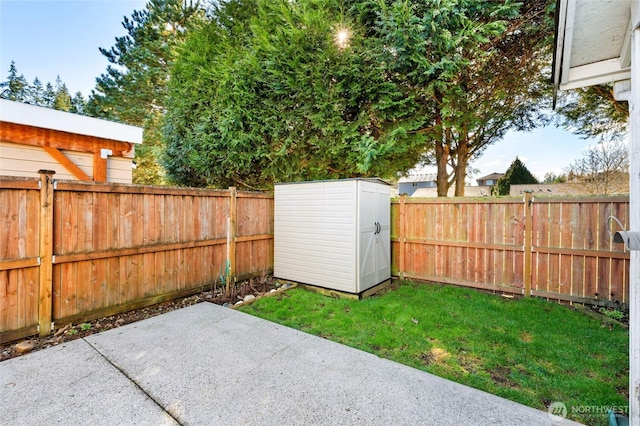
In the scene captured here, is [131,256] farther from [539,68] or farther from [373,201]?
[539,68]

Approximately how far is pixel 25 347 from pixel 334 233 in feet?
12.1

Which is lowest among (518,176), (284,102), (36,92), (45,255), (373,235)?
(45,255)

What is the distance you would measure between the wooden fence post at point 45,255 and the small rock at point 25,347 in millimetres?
151

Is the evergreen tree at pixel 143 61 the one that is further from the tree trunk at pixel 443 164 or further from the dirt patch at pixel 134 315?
the tree trunk at pixel 443 164

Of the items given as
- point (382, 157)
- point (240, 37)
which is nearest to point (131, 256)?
point (382, 157)

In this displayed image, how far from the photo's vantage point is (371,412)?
1.90m

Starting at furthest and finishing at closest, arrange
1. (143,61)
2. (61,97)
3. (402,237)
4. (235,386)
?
(61,97) → (143,61) → (402,237) → (235,386)

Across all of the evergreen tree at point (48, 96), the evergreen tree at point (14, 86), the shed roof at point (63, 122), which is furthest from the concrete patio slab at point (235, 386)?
the evergreen tree at point (48, 96)

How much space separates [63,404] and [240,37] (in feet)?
24.7

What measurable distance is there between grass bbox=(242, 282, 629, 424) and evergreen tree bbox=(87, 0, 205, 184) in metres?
8.94
